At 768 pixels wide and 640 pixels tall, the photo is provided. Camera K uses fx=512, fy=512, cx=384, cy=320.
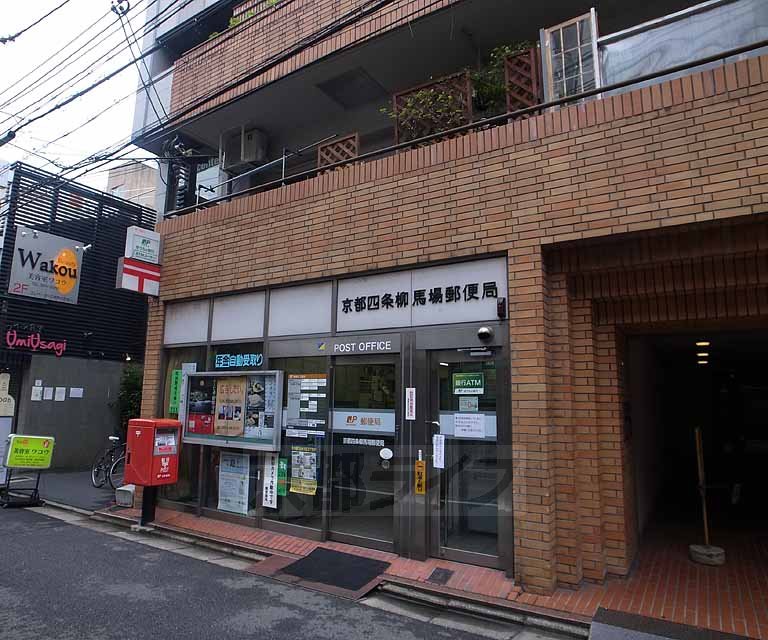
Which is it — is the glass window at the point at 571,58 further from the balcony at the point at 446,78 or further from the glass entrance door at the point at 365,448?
the glass entrance door at the point at 365,448

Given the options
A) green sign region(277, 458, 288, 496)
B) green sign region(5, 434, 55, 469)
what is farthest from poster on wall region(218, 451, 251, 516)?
green sign region(5, 434, 55, 469)

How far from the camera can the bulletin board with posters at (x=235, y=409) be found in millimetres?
6816

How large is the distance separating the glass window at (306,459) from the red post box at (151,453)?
1.63m

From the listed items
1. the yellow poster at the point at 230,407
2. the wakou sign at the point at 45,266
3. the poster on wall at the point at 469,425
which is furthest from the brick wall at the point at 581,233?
the wakou sign at the point at 45,266

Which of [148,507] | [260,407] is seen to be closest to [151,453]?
[148,507]

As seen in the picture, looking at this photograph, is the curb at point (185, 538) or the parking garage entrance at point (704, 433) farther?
the parking garage entrance at point (704, 433)

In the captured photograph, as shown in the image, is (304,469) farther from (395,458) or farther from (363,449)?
(395,458)

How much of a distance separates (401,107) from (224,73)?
14.6 feet

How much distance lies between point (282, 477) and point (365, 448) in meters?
1.40

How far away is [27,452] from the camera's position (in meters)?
8.72

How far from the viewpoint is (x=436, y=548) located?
5473mm

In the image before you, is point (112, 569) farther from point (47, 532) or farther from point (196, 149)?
point (196, 149)

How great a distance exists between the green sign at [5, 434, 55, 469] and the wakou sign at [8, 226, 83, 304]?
4478mm

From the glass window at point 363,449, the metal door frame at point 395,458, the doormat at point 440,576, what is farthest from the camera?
the glass window at point 363,449
